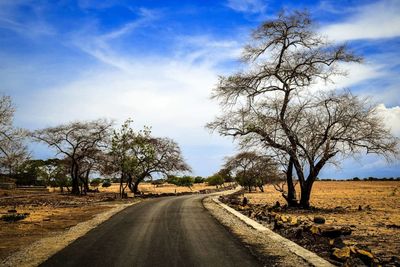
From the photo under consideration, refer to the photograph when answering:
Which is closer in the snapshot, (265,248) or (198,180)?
(265,248)

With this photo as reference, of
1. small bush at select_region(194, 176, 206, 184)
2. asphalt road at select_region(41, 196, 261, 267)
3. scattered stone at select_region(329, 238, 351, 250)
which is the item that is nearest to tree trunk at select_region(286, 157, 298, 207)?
asphalt road at select_region(41, 196, 261, 267)

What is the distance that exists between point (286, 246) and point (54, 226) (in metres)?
11.7

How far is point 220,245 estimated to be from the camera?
37.5 ft

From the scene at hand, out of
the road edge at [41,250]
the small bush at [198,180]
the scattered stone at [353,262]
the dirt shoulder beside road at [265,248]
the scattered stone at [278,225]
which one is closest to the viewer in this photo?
the scattered stone at [353,262]

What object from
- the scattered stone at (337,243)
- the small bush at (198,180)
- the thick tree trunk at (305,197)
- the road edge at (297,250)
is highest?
the small bush at (198,180)

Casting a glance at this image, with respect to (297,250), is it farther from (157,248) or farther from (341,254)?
(157,248)

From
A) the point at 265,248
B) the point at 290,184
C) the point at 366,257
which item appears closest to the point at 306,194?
the point at 290,184

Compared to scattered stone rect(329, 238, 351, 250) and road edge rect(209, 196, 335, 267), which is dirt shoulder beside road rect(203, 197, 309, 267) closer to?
road edge rect(209, 196, 335, 267)

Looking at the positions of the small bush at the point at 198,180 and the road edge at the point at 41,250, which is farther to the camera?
the small bush at the point at 198,180

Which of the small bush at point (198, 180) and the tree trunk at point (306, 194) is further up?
the small bush at point (198, 180)

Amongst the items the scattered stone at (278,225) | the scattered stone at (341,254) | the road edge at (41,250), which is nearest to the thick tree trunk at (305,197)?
the scattered stone at (278,225)

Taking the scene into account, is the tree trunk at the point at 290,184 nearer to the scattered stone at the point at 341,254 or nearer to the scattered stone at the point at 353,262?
the scattered stone at the point at 341,254

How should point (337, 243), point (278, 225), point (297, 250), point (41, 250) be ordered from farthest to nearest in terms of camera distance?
point (278, 225), point (41, 250), point (337, 243), point (297, 250)

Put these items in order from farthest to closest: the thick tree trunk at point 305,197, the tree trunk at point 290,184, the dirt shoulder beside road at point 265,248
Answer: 1. the tree trunk at point 290,184
2. the thick tree trunk at point 305,197
3. the dirt shoulder beside road at point 265,248
